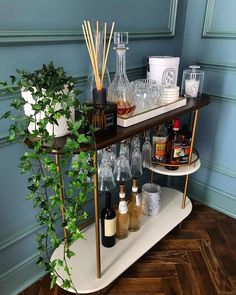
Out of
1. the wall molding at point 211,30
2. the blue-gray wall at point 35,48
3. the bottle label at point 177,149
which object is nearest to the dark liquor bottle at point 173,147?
the bottle label at point 177,149

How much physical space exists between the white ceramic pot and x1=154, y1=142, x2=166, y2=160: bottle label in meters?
0.32

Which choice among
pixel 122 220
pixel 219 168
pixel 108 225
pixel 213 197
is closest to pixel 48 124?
pixel 108 225

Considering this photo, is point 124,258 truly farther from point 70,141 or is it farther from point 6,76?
point 6,76

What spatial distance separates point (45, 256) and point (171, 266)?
66cm

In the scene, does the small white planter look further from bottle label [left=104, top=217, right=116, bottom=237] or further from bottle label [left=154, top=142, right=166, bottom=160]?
bottle label [left=154, top=142, right=166, bottom=160]

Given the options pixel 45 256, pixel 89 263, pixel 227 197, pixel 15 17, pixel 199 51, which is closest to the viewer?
pixel 15 17

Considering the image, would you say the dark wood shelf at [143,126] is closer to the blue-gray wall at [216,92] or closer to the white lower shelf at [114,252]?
the blue-gray wall at [216,92]

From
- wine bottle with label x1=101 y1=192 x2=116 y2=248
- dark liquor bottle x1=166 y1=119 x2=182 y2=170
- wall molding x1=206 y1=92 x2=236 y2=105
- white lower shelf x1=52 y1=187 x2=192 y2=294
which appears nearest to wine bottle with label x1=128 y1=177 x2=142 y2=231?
white lower shelf x1=52 y1=187 x2=192 y2=294

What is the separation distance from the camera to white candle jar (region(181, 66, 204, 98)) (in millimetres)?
1469

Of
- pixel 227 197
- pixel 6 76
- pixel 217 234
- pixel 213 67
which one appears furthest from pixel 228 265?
pixel 6 76

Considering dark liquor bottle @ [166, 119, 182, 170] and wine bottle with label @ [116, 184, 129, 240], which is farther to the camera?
dark liquor bottle @ [166, 119, 182, 170]

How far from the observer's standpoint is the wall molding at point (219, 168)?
182 cm

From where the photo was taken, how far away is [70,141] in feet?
2.70

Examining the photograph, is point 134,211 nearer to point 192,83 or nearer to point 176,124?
point 176,124
